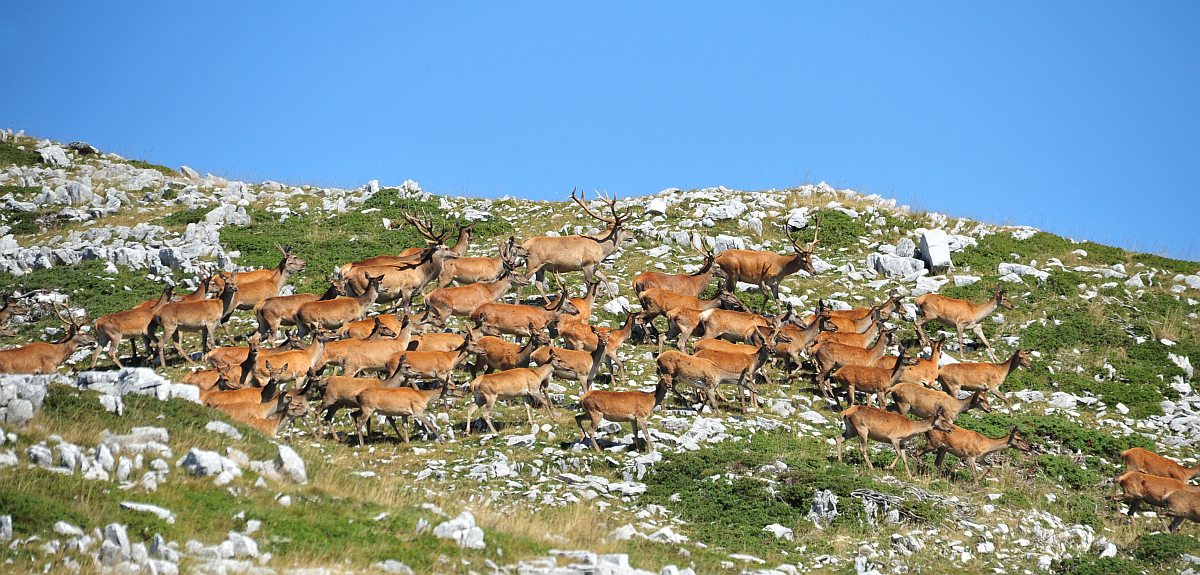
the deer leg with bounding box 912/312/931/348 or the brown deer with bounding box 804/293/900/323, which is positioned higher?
the brown deer with bounding box 804/293/900/323

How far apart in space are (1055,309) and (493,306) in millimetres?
11956

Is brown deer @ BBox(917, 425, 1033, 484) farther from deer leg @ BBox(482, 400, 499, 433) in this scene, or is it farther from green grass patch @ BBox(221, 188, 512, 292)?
green grass patch @ BBox(221, 188, 512, 292)

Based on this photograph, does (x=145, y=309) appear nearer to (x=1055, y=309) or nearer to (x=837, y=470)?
(x=837, y=470)

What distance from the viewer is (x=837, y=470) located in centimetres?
1532

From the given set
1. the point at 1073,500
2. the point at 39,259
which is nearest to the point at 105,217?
the point at 39,259

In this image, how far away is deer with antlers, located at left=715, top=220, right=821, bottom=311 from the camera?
2353 centimetres

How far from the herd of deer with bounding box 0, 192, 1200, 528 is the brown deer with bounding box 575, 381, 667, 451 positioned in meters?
0.02

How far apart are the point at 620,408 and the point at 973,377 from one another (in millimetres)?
7005

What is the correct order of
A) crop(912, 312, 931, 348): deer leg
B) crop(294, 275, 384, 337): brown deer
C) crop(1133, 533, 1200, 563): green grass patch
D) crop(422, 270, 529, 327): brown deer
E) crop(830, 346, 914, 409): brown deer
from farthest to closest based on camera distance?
crop(912, 312, 931, 348): deer leg < crop(422, 270, 529, 327): brown deer < crop(294, 275, 384, 337): brown deer < crop(830, 346, 914, 409): brown deer < crop(1133, 533, 1200, 563): green grass patch

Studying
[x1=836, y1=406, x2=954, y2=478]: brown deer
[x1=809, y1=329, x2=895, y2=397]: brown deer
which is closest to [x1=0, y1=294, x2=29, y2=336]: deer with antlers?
[x1=809, y1=329, x2=895, y2=397]: brown deer

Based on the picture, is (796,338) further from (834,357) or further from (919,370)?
(919,370)

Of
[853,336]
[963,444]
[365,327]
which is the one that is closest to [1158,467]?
[963,444]

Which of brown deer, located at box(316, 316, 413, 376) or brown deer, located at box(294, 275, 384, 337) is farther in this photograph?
brown deer, located at box(294, 275, 384, 337)

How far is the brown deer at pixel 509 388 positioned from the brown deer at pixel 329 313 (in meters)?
4.44
